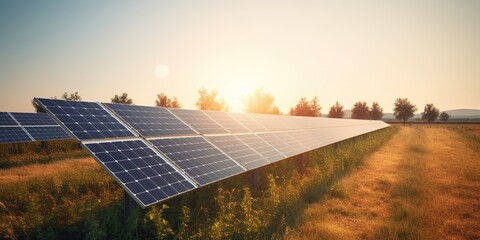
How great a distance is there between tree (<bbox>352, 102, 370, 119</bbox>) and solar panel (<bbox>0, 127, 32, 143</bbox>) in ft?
397

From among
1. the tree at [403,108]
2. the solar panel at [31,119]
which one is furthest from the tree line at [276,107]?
the solar panel at [31,119]

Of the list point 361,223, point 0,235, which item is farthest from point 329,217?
point 0,235

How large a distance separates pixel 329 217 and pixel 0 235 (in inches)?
402

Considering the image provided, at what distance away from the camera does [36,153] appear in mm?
22078

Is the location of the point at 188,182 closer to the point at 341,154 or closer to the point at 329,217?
the point at 329,217

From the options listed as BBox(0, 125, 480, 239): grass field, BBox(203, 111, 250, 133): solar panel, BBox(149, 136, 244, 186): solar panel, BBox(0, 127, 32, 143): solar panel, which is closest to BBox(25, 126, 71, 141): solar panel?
BBox(0, 127, 32, 143): solar panel

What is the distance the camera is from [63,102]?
29.1 feet

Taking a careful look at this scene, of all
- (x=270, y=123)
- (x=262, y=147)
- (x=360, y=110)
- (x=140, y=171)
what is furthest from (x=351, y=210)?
(x=360, y=110)

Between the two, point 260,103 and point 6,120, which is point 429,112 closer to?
point 260,103

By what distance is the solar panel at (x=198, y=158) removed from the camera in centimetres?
818

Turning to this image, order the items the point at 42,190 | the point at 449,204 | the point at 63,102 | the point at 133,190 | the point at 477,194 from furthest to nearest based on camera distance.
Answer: the point at 477,194 < the point at 449,204 < the point at 42,190 < the point at 63,102 < the point at 133,190

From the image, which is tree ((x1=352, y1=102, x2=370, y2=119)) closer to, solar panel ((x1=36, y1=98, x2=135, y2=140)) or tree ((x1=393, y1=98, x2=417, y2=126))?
tree ((x1=393, y1=98, x2=417, y2=126))

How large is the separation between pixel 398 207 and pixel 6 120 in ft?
96.0

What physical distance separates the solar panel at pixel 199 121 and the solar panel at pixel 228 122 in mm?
552
